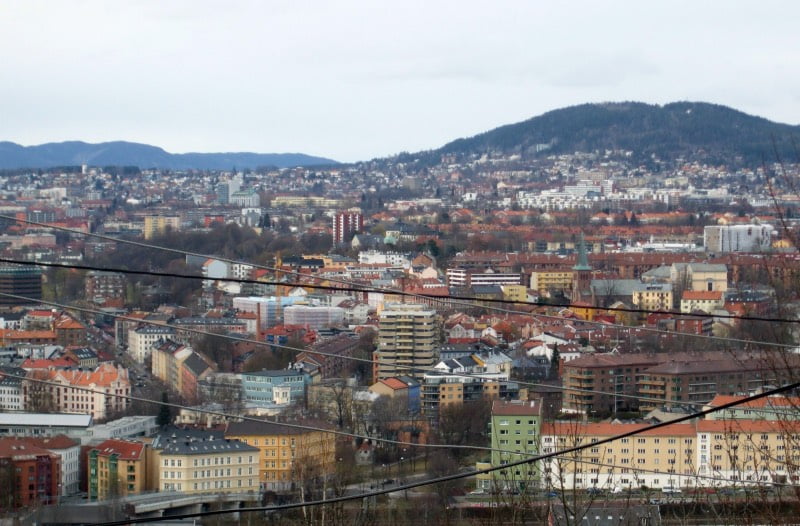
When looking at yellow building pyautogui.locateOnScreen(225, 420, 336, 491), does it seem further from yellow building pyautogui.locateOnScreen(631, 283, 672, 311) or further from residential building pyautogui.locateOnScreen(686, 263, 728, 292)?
residential building pyautogui.locateOnScreen(686, 263, 728, 292)

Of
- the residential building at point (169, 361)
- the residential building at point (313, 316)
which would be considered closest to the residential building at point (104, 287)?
the residential building at point (313, 316)

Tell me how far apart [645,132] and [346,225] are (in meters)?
26.4

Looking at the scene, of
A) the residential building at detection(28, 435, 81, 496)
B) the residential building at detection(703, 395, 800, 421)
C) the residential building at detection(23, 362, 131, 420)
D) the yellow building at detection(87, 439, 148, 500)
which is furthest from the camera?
the residential building at detection(23, 362, 131, 420)

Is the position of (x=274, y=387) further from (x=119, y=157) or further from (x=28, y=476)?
(x=119, y=157)

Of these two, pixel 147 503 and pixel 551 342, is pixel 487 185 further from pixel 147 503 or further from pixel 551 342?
pixel 147 503

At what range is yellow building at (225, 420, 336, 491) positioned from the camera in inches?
320

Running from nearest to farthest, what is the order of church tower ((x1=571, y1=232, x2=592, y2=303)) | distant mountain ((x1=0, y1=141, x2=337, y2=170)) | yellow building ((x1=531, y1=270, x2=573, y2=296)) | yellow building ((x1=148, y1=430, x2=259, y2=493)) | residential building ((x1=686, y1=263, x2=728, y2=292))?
yellow building ((x1=148, y1=430, x2=259, y2=493)), church tower ((x1=571, y1=232, x2=592, y2=303)), residential building ((x1=686, y1=263, x2=728, y2=292)), yellow building ((x1=531, y1=270, x2=573, y2=296)), distant mountain ((x1=0, y1=141, x2=337, y2=170))

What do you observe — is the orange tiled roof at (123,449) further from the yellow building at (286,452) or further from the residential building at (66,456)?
the yellow building at (286,452)

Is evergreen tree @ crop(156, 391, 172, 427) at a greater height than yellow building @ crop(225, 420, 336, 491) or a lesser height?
lesser

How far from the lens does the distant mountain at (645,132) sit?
52.4 meters

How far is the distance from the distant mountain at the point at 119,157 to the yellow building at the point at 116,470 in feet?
201

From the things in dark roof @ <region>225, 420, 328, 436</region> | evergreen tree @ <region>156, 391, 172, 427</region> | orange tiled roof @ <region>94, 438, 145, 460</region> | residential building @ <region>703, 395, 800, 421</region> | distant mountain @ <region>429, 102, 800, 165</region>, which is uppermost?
distant mountain @ <region>429, 102, 800, 165</region>

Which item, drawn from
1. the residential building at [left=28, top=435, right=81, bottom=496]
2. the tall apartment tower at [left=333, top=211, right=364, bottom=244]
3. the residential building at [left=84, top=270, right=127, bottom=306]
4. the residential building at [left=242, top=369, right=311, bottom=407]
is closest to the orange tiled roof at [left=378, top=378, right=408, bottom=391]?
the residential building at [left=242, top=369, right=311, bottom=407]

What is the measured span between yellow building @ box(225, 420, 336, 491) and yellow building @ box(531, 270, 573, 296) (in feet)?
41.7
